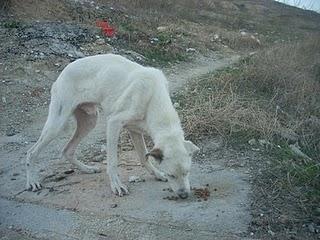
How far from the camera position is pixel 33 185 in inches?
211

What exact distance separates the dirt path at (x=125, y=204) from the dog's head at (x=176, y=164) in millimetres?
179

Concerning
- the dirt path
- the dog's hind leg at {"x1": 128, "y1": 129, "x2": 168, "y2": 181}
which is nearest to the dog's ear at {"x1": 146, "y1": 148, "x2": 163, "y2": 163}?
the dirt path

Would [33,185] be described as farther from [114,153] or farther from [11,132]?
[11,132]

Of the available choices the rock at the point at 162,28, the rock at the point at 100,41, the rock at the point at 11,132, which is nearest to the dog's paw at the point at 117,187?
the rock at the point at 11,132

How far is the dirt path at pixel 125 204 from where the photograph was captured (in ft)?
14.3

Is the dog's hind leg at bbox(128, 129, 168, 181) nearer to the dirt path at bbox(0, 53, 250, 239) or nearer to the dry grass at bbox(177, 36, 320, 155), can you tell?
the dirt path at bbox(0, 53, 250, 239)

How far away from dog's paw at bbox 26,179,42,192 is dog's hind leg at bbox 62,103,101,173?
610mm

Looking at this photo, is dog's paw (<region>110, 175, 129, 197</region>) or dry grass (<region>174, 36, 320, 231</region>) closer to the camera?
dry grass (<region>174, 36, 320, 231</region>)

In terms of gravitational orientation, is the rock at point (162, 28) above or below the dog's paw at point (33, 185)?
below

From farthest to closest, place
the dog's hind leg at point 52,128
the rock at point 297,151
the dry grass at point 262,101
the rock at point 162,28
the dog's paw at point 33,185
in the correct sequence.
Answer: the rock at point 162,28
the dry grass at point 262,101
the rock at point 297,151
the dog's hind leg at point 52,128
the dog's paw at point 33,185

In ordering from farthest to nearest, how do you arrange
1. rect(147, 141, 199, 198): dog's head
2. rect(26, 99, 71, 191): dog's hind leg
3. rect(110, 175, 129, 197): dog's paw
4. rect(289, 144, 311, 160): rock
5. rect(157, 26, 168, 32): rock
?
rect(157, 26, 168, 32): rock < rect(289, 144, 311, 160): rock < rect(26, 99, 71, 191): dog's hind leg < rect(110, 175, 129, 197): dog's paw < rect(147, 141, 199, 198): dog's head

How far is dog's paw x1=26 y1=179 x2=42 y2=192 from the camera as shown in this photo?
532cm

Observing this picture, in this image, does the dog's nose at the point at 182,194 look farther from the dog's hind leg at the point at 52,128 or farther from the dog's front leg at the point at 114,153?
the dog's hind leg at the point at 52,128

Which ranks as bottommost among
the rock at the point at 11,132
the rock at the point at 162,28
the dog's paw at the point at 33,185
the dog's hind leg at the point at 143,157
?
the rock at the point at 11,132
